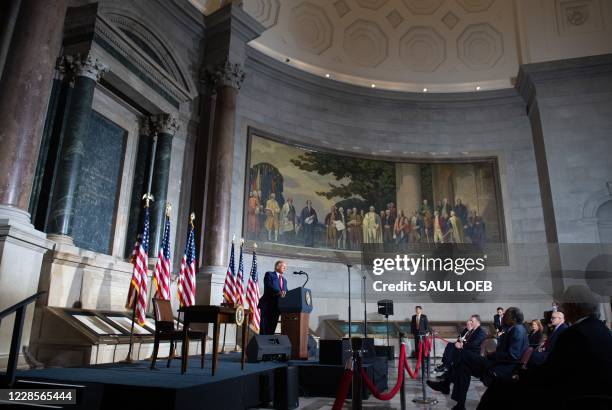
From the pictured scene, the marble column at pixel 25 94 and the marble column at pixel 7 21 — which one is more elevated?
Answer: the marble column at pixel 7 21

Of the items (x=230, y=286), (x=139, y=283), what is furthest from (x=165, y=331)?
(x=230, y=286)

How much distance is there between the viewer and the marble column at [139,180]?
10603 millimetres

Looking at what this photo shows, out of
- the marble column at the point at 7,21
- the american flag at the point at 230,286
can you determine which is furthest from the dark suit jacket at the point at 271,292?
the marble column at the point at 7,21

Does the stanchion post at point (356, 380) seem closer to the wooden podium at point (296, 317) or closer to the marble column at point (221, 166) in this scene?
the wooden podium at point (296, 317)

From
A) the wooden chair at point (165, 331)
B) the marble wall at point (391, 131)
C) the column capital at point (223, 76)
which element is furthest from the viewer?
the marble wall at point (391, 131)

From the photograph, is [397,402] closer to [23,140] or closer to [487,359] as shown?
[487,359]

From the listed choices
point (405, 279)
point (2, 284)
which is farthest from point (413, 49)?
point (2, 284)

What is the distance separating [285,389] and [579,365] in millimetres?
3502

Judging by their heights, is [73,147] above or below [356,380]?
above

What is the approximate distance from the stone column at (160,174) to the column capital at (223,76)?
189 cm

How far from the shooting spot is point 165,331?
19.6 feet

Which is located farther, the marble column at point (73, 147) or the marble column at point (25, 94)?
the marble column at point (73, 147)

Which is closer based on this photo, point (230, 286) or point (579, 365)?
point (579, 365)

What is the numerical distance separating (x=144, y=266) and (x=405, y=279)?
1036cm
